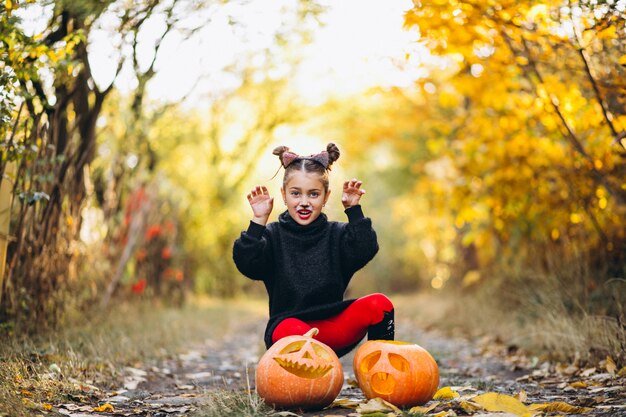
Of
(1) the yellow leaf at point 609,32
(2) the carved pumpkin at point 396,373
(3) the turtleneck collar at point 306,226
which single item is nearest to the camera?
(2) the carved pumpkin at point 396,373

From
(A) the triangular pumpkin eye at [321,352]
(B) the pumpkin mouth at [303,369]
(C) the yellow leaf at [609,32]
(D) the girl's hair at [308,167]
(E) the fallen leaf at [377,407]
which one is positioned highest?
(C) the yellow leaf at [609,32]

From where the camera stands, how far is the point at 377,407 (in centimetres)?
306

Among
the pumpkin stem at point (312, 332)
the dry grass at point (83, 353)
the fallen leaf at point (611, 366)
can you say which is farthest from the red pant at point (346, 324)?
the fallen leaf at point (611, 366)

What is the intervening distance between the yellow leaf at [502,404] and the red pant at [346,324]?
0.68 m

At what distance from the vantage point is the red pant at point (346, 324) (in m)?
3.52

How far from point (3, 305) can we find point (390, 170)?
10.7 meters

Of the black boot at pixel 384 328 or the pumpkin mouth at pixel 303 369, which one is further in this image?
the black boot at pixel 384 328

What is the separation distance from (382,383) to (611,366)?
63.4 inches

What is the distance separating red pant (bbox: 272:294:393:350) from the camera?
3.52 meters

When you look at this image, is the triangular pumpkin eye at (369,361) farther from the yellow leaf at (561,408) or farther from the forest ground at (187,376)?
the yellow leaf at (561,408)

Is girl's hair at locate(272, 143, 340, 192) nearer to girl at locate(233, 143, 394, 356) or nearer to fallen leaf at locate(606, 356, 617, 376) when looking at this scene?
girl at locate(233, 143, 394, 356)

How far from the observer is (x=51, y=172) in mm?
4891

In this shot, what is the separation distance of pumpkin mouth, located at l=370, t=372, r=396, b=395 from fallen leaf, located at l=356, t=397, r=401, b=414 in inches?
4.7

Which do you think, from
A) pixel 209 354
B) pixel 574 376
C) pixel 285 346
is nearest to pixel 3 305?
pixel 209 354
